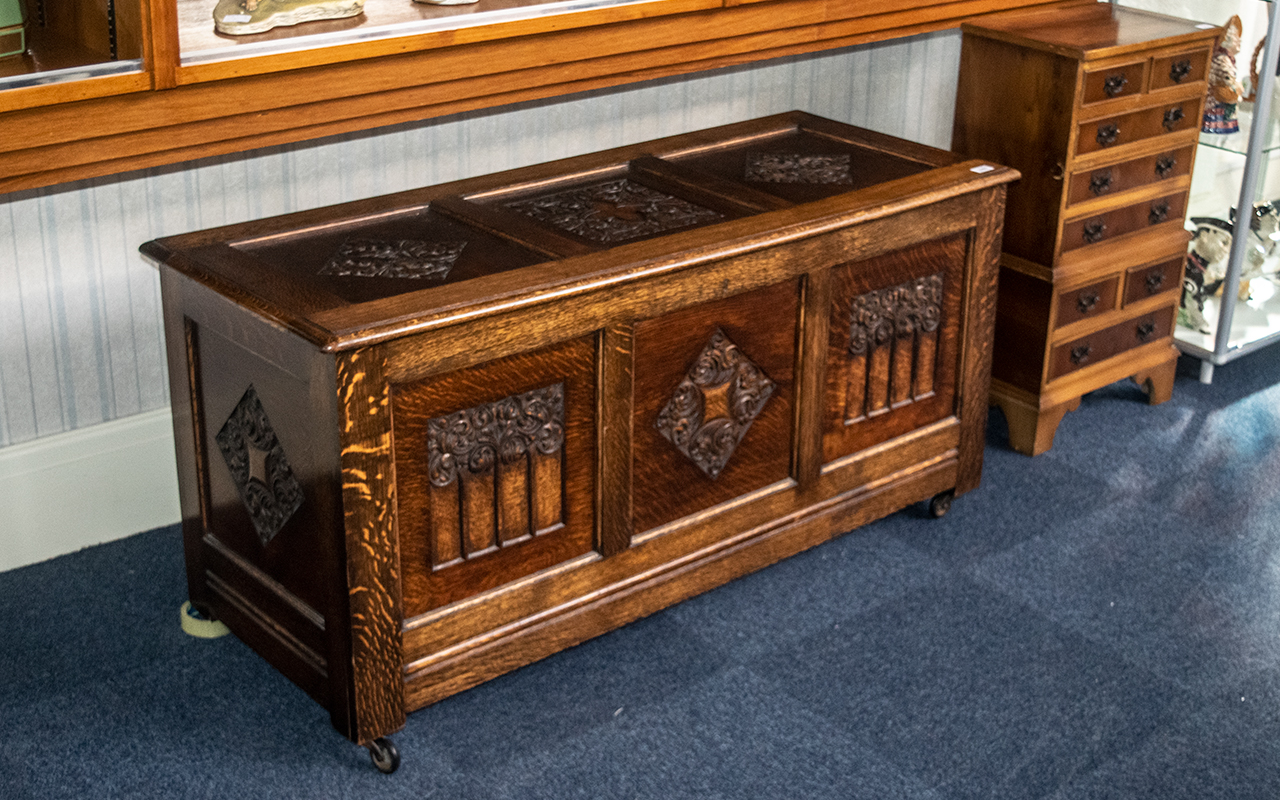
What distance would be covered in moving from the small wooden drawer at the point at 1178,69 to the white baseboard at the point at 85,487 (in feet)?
7.35

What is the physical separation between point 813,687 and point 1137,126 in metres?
1.55

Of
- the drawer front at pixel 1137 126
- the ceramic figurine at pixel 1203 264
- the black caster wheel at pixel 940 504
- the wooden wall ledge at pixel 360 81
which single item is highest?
the wooden wall ledge at pixel 360 81

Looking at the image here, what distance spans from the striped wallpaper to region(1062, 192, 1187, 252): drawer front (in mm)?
843

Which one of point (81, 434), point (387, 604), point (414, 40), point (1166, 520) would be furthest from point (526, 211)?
point (1166, 520)

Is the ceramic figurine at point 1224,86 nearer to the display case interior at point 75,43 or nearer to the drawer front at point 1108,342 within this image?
the drawer front at point 1108,342

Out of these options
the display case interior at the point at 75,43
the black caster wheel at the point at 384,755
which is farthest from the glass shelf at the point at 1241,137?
the display case interior at the point at 75,43

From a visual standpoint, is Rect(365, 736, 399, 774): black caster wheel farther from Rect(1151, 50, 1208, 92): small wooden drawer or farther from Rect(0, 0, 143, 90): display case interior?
Rect(1151, 50, 1208, 92): small wooden drawer

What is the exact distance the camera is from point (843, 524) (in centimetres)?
280

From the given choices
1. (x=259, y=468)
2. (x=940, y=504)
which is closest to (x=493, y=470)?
(x=259, y=468)

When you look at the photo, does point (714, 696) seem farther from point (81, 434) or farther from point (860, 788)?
point (81, 434)

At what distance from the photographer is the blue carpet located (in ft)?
7.18

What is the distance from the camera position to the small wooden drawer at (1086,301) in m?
3.17

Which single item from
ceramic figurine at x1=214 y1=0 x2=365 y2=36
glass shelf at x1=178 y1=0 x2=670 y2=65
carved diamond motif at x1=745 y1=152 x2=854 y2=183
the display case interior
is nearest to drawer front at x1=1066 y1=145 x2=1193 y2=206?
carved diamond motif at x1=745 y1=152 x2=854 y2=183

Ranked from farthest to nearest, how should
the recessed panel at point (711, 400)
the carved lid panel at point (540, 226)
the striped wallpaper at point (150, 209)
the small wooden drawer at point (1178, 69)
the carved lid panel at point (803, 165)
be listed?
the small wooden drawer at point (1178, 69) < the carved lid panel at point (803, 165) < the striped wallpaper at point (150, 209) < the recessed panel at point (711, 400) < the carved lid panel at point (540, 226)
